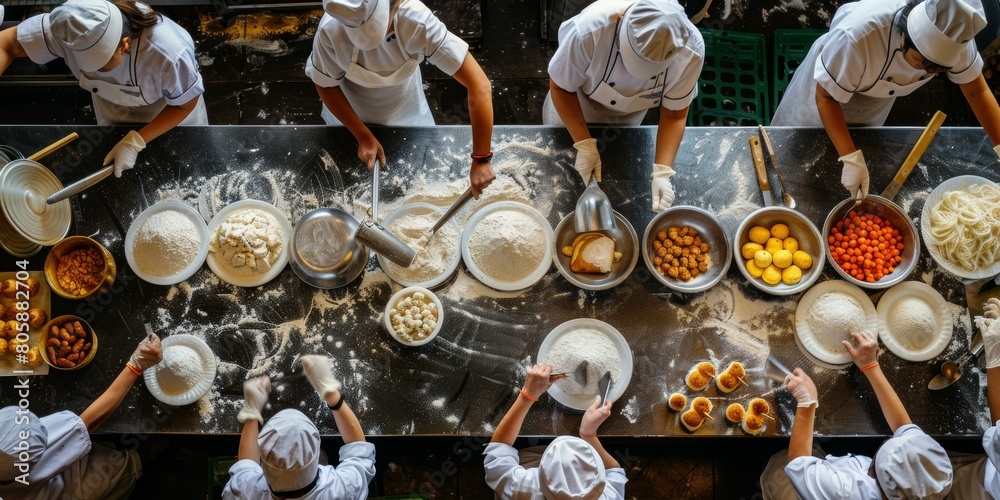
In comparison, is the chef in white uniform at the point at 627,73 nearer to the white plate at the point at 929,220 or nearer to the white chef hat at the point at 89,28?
the white plate at the point at 929,220

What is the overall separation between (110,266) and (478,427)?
1930 millimetres

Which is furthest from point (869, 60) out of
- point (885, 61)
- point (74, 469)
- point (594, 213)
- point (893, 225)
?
point (74, 469)

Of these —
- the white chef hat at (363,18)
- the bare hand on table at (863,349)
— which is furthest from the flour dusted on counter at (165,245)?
the bare hand on table at (863,349)

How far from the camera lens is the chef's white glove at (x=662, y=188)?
2.85 m

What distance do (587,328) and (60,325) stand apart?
2.49m

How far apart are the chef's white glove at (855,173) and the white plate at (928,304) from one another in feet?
1.64

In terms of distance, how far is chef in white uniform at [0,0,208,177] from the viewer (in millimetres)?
2465

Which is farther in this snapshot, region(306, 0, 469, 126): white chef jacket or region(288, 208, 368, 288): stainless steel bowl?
region(288, 208, 368, 288): stainless steel bowl

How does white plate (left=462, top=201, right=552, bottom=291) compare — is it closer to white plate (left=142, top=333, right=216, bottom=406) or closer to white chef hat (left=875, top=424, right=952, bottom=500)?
white plate (left=142, top=333, right=216, bottom=406)

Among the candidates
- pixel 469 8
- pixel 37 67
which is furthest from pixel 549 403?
pixel 37 67

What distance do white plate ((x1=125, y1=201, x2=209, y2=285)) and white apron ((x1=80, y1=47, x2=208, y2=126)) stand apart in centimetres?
51

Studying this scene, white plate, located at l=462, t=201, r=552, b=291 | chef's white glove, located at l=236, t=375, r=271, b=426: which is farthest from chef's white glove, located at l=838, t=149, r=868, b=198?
chef's white glove, located at l=236, t=375, r=271, b=426

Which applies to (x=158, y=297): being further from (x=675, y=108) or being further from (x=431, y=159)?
(x=675, y=108)

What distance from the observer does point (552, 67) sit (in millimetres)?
2861
